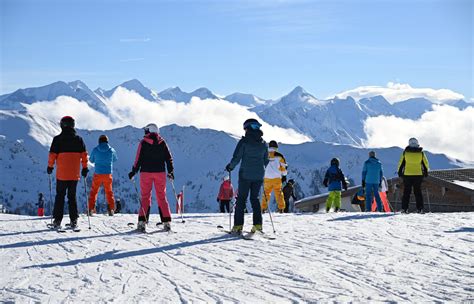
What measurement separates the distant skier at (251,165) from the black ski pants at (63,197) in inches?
125

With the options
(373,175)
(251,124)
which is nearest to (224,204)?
(373,175)

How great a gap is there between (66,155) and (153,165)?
1789 mm

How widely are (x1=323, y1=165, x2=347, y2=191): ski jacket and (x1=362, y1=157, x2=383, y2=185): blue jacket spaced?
0.72m

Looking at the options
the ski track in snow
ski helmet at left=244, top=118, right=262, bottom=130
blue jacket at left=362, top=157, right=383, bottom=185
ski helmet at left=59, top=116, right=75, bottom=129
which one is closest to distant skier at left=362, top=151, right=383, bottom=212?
blue jacket at left=362, top=157, right=383, bottom=185

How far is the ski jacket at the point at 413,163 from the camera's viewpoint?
1470cm

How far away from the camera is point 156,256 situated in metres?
8.02

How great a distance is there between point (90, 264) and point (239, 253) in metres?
2.08

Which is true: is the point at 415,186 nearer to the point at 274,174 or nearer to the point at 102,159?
the point at 274,174

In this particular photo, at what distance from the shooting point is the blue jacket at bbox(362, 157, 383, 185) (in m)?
17.0

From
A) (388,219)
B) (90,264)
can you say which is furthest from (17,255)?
(388,219)

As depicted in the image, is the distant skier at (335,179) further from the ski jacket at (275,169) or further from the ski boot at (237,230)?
the ski boot at (237,230)

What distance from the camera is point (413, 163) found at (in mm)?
14703

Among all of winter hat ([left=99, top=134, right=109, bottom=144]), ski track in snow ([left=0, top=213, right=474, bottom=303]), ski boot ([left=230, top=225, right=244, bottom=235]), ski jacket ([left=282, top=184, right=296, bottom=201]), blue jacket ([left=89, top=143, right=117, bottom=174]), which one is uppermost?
winter hat ([left=99, top=134, right=109, bottom=144])

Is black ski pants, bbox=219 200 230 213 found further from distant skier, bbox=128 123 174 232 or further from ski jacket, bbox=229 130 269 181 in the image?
ski jacket, bbox=229 130 269 181
